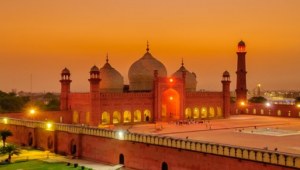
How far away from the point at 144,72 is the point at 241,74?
11.6m

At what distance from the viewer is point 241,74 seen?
4259cm

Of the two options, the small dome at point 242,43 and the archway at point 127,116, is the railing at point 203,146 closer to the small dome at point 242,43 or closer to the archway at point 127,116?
the archway at point 127,116

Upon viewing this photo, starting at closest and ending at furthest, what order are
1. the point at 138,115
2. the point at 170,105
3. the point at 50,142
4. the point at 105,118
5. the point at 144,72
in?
the point at 50,142 → the point at 105,118 → the point at 138,115 → the point at 170,105 → the point at 144,72

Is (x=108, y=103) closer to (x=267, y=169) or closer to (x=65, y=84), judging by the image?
(x=65, y=84)

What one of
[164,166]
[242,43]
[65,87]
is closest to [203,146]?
[164,166]

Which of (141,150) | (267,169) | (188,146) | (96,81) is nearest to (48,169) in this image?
(141,150)

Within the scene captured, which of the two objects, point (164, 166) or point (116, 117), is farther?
point (116, 117)

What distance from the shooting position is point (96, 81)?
→ 30.6 meters

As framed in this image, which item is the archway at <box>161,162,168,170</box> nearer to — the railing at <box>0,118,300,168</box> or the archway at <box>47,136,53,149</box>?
the railing at <box>0,118,300,168</box>

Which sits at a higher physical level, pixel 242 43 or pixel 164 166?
pixel 242 43

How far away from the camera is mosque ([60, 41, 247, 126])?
102 ft

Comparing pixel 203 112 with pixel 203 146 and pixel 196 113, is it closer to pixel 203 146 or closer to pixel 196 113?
pixel 196 113

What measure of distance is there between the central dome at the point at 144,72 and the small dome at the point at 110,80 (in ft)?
3.45

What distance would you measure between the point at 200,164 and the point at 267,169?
3.04 m
